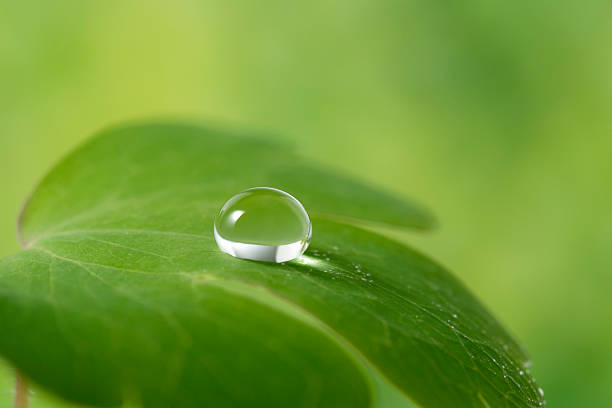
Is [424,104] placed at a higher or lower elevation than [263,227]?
higher

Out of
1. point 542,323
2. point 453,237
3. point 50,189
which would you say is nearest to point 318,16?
point 453,237

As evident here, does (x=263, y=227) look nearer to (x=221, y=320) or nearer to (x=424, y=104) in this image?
(x=221, y=320)

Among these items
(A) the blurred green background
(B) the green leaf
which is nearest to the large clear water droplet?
(B) the green leaf

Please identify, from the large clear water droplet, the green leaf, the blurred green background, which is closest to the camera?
the green leaf

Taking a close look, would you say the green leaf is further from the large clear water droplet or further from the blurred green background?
the blurred green background

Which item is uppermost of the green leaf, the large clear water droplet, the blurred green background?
the blurred green background

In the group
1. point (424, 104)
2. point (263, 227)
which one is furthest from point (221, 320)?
point (424, 104)

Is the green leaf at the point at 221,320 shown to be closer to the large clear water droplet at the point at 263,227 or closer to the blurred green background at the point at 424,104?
the large clear water droplet at the point at 263,227
